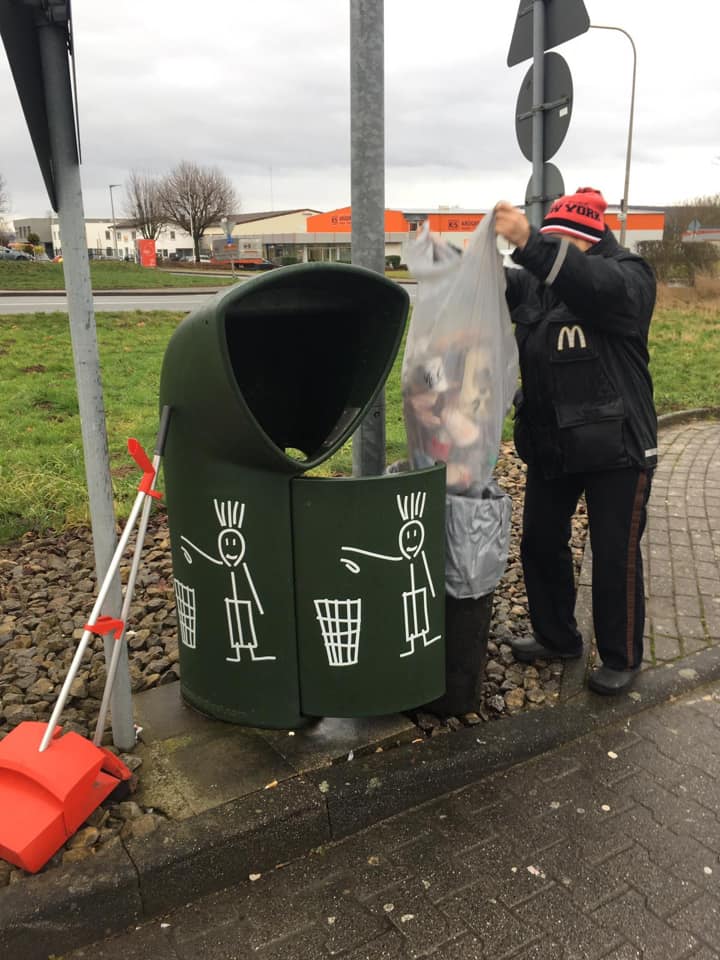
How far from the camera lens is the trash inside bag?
103 inches

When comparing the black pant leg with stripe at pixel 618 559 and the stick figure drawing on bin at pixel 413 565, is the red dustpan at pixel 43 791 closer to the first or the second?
the stick figure drawing on bin at pixel 413 565

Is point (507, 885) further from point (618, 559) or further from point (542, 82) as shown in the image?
point (542, 82)

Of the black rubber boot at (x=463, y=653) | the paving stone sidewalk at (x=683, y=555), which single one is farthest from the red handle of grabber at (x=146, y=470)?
the paving stone sidewalk at (x=683, y=555)

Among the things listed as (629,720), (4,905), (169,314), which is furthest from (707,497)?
(169,314)

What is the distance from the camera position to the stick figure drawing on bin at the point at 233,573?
2.37 metres

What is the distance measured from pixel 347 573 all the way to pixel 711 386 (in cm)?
854

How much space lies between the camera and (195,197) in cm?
5462

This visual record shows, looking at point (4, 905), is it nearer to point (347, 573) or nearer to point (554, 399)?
point (347, 573)

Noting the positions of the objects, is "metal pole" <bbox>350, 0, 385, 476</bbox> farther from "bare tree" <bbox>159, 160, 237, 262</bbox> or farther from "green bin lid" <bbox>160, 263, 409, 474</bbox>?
"bare tree" <bbox>159, 160, 237, 262</bbox>

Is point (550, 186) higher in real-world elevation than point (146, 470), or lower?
higher

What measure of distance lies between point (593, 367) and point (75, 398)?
553cm

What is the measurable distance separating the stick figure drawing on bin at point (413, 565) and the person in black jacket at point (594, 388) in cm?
66

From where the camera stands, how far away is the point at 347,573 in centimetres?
238

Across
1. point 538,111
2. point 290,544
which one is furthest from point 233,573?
point 538,111
